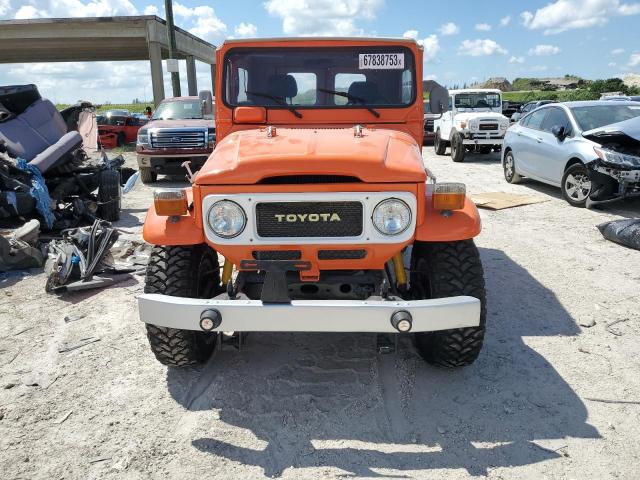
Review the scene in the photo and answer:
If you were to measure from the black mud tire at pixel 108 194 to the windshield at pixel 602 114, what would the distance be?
7.35 meters

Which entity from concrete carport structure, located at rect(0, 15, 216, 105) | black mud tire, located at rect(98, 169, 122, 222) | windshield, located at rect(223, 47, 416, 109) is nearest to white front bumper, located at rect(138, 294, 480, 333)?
windshield, located at rect(223, 47, 416, 109)

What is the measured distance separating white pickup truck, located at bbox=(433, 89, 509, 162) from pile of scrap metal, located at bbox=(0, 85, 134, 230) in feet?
28.9

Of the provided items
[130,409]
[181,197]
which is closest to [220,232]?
[181,197]

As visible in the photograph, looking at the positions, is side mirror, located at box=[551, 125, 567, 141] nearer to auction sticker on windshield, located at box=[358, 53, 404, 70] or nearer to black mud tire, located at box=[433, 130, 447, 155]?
auction sticker on windshield, located at box=[358, 53, 404, 70]

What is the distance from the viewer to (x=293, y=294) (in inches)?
130

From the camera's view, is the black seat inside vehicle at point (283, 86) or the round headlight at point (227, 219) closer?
the round headlight at point (227, 219)

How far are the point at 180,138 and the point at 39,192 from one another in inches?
179

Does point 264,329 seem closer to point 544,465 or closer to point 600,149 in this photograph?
point 544,465

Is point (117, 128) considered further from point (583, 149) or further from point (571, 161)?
point (583, 149)

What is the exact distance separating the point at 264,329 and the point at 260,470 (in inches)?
27.2

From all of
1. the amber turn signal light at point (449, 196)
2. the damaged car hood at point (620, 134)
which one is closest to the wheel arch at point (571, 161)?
the damaged car hood at point (620, 134)

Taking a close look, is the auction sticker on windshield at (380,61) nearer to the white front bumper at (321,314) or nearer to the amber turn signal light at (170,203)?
the amber turn signal light at (170,203)

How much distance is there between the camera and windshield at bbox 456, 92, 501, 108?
51.7 ft

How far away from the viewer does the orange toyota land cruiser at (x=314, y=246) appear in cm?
276
